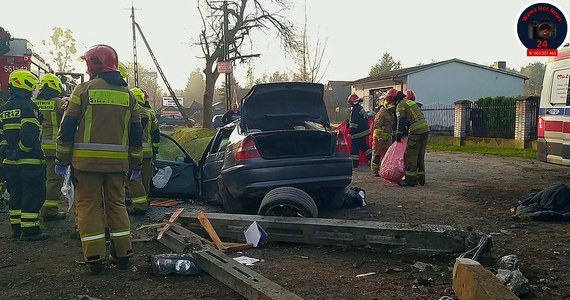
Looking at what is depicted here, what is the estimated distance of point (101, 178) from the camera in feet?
16.1

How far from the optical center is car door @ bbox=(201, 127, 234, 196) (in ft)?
24.7

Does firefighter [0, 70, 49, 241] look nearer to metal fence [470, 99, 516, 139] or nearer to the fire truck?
the fire truck

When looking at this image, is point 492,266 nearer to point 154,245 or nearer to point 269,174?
point 269,174

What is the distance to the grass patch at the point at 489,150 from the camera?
1709 centimetres

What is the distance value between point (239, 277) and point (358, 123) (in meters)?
9.00

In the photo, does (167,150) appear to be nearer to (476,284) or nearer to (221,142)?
(221,142)

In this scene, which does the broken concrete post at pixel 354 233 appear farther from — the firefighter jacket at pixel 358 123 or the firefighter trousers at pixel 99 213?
the firefighter jacket at pixel 358 123

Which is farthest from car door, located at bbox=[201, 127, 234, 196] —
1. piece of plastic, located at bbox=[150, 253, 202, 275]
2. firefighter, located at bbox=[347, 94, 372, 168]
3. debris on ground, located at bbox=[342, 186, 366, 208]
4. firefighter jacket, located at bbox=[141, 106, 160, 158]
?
firefighter, located at bbox=[347, 94, 372, 168]

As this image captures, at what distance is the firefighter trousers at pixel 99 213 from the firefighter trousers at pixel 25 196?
64.5 inches

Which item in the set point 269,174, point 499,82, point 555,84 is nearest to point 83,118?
point 269,174

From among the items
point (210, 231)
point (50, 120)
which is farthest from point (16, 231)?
point (210, 231)

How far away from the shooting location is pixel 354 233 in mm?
5195

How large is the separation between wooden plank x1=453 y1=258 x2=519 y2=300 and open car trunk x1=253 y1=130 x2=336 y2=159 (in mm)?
3158

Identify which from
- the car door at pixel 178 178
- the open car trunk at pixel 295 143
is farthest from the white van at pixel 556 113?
the car door at pixel 178 178
